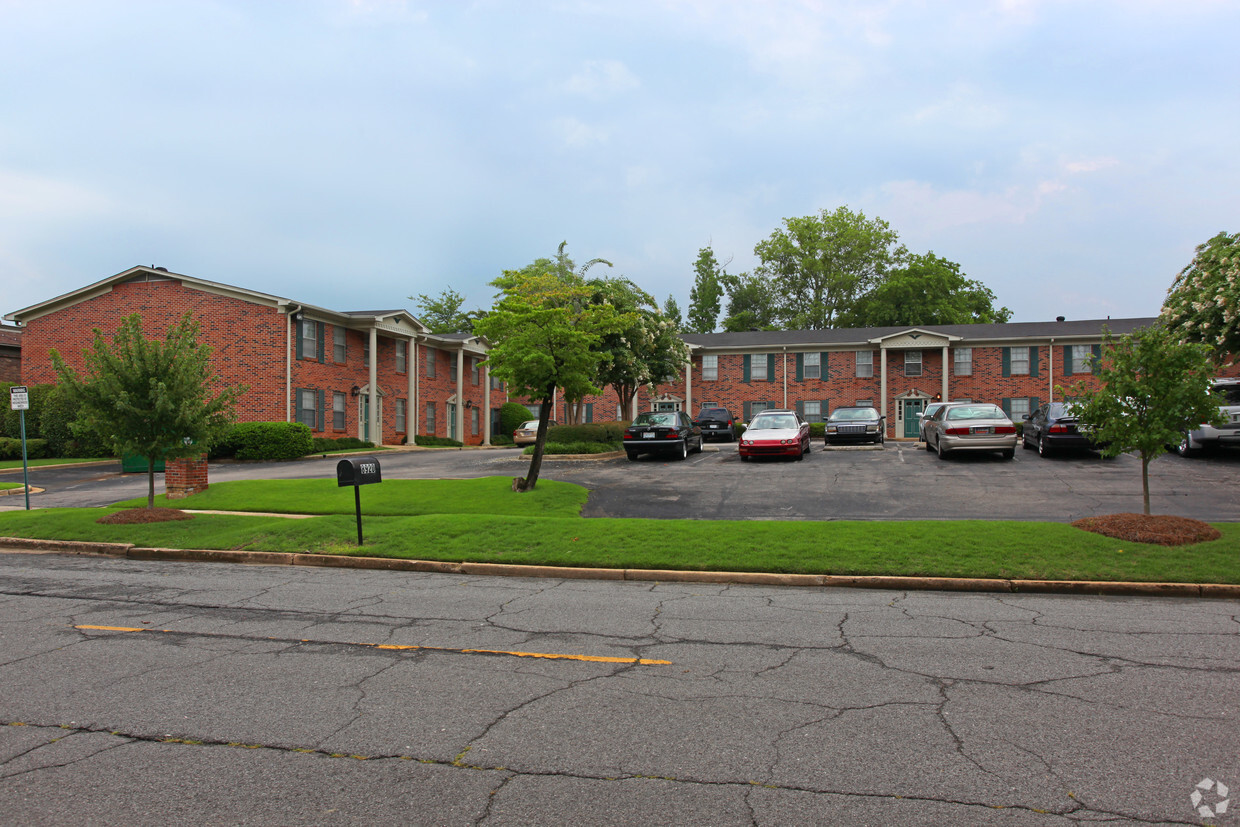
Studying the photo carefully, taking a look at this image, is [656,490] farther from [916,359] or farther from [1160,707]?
[916,359]

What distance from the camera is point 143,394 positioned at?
1350 cm

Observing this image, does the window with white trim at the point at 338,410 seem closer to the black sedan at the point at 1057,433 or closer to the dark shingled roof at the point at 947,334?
the dark shingled roof at the point at 947,334

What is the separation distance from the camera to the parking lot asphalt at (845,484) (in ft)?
45.4

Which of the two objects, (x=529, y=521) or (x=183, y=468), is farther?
(x=183, y=468)

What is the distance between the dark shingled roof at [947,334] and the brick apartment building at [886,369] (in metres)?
0.05

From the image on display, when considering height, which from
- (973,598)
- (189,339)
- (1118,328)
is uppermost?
(1118,328)

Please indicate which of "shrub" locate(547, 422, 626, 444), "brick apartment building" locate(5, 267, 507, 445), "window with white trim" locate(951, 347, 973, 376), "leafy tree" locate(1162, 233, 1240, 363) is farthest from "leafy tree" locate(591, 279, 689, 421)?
"window with white trim" locate(951, 347, 973, 376)

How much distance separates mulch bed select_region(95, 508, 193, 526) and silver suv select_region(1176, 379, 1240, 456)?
75.3 ft

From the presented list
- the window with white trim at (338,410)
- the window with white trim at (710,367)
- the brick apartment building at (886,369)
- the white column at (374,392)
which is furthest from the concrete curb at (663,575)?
the window with white trim at (710,367)

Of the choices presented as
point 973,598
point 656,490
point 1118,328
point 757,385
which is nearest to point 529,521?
point 656,490

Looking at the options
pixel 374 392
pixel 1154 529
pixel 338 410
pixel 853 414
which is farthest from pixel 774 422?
pixel 338 410

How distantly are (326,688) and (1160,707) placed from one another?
5.20 metres

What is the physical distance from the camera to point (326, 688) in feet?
16.6

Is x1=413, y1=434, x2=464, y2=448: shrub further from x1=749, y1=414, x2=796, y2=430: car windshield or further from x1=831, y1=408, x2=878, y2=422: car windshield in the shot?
x1=831, y1=408, x2=878, y2=422: car windshield
